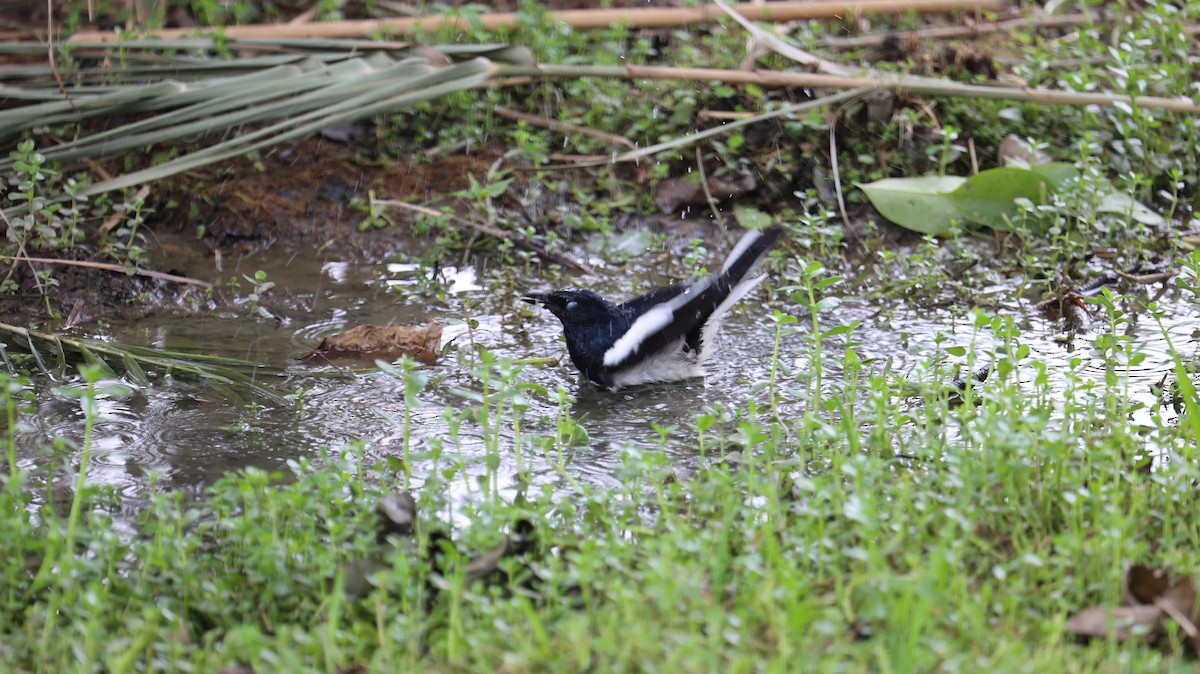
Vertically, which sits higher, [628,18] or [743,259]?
[628,18]

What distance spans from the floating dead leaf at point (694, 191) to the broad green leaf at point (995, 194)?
1.00 metres

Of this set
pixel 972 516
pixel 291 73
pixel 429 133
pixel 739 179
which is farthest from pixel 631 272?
pixel 972 516

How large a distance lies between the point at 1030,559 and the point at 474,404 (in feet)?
6.63

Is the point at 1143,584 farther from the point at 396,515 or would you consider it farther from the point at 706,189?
the point at 706,189

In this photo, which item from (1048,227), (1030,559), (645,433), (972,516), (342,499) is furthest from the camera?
(1048,227)

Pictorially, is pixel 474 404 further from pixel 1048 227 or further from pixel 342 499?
pixel 1048 227

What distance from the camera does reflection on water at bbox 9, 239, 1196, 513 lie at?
366 cm

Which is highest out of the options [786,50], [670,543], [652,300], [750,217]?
[786,50]

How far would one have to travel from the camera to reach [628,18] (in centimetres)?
698

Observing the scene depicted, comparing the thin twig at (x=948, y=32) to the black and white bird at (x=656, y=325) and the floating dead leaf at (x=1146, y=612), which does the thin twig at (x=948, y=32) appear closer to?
the black and white bird at (x=656, y=325)

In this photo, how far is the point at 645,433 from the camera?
405 centimetres

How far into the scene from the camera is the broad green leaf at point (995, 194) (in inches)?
222

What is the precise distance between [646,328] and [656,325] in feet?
0.16

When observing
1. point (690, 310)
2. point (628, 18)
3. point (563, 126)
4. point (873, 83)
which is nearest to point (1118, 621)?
point (690, 310)
